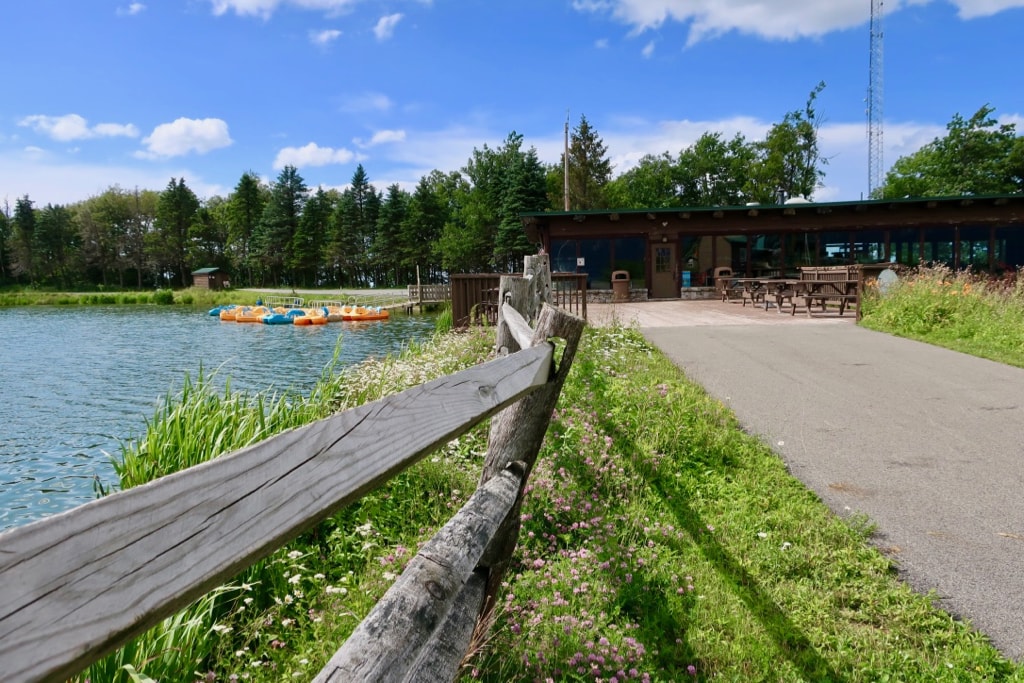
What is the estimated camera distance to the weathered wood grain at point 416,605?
4.17ft

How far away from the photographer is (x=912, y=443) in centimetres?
572

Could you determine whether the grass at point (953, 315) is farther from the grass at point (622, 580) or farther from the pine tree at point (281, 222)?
the pine tree at point (281, 222)

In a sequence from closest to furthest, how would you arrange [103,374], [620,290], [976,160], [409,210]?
[103,374]
[620,290]
[976,160]
[409,210]

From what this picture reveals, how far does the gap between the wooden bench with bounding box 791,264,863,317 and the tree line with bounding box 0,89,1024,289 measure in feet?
107

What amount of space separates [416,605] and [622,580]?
2.29 metres

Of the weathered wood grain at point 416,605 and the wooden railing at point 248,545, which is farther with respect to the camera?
the weathered wood grain at point 416,605

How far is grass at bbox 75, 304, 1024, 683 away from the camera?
9.43ft

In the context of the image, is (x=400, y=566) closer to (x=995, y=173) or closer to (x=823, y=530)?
(x=823, y=530)

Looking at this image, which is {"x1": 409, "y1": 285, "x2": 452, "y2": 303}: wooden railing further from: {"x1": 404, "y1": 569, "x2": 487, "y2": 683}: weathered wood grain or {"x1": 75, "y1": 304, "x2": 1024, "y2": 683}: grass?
{"x1": 404, "y1": 569, "x2": 487, "y2": 683}: weathered wood grain

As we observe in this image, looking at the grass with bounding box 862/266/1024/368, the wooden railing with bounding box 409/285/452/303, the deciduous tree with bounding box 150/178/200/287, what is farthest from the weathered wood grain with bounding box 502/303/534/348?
the deciduous tree with bounding box 150/178/200/287

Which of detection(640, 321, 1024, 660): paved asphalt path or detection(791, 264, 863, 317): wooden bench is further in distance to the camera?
detection(791, 264, 863, 317): wooden bench

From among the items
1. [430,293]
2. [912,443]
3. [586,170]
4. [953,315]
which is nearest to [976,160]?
[586,170]

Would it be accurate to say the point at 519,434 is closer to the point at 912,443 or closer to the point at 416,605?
the point at 416,605

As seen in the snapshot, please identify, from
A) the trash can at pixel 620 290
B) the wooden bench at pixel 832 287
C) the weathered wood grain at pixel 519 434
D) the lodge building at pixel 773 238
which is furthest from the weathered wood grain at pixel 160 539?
the lodge building at pixel 773 238
